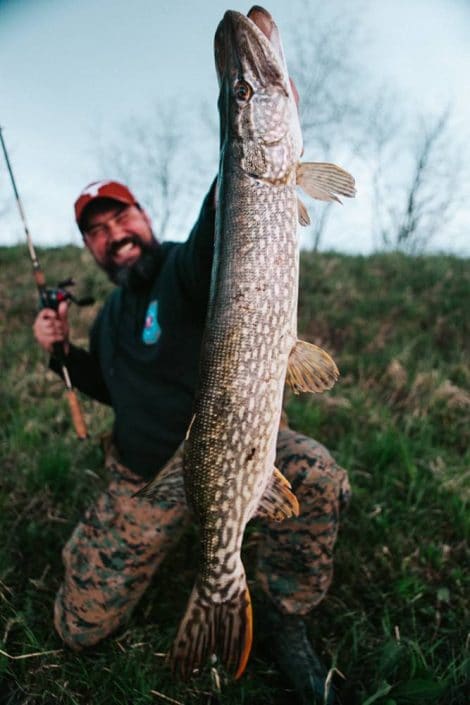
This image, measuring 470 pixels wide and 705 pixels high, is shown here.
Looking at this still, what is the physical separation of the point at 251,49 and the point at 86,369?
Answer: 2383mm

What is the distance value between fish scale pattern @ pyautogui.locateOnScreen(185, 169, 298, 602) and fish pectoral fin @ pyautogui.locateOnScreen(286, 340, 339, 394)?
0.05m

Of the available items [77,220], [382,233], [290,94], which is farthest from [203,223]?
[382,233]

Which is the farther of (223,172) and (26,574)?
(26,574)

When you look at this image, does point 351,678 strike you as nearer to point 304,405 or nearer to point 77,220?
point 304,405

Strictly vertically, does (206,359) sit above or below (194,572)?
above

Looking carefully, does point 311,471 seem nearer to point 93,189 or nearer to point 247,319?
point 247,319

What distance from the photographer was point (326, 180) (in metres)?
1.59

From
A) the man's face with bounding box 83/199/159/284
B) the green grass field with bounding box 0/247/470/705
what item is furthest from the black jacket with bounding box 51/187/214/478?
the green grass field with bounding box 0/247/470/705

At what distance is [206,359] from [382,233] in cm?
1870

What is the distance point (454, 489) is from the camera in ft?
9.34

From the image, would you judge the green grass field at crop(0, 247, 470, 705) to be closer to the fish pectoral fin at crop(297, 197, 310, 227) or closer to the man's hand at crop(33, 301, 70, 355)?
the man's hand at crop(33, 301, 70, 355)

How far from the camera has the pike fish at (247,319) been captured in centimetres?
151

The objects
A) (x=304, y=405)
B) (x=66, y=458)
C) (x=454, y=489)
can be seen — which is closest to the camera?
(x=454, y=489)

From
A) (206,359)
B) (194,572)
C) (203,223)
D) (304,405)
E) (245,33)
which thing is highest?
(245,33)
